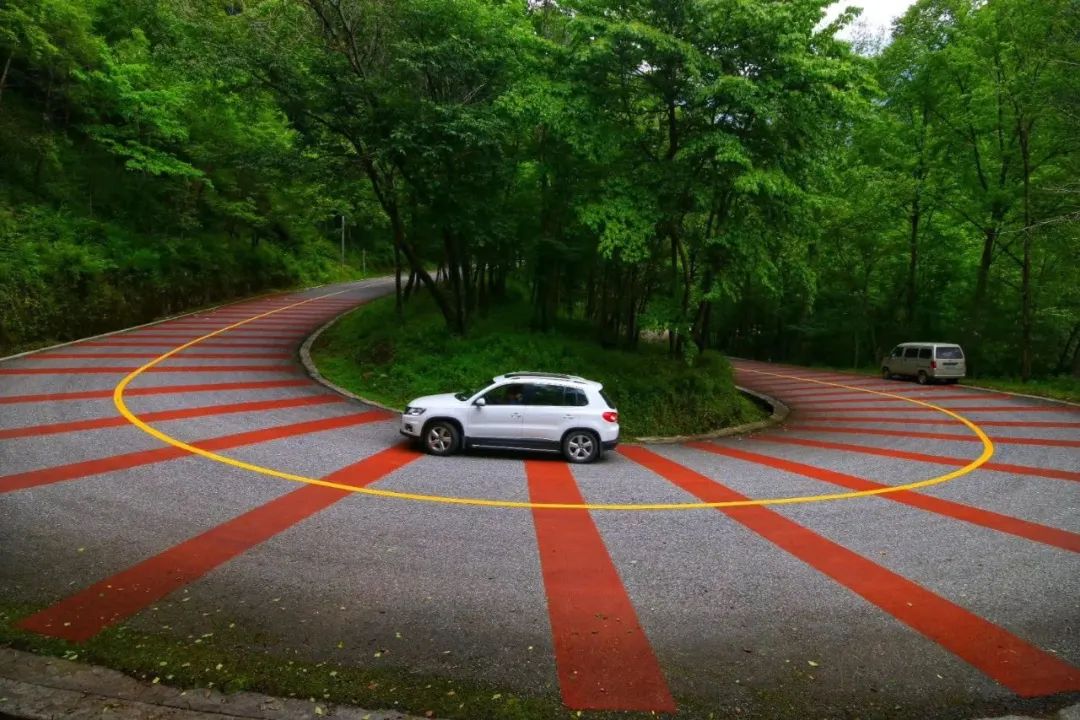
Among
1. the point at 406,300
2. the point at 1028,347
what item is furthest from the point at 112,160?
the point at 1028,347

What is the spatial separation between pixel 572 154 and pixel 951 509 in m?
12.3

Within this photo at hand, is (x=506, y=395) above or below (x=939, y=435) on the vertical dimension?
above

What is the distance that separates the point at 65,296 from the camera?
1775cm

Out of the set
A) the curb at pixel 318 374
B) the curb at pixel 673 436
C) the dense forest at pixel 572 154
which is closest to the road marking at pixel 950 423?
the curb at pixel 673 436

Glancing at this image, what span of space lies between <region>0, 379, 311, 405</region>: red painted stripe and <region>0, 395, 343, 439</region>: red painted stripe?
150cm

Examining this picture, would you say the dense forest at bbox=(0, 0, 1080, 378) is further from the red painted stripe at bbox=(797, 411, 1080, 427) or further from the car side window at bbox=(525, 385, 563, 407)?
the car side window at bbox=(525, 385, 563, 407)

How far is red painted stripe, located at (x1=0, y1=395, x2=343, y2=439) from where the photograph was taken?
9.63 m

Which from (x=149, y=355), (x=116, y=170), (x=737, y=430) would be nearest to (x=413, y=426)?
(x=737, y=430)

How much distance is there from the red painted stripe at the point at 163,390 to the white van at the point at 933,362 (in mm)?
24732

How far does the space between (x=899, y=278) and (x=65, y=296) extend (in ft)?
126

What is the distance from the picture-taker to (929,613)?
5109mm

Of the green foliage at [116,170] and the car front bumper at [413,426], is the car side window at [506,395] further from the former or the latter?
the green foliage at [116,170]

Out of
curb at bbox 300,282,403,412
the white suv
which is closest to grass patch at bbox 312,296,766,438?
curb at bbox 300,282,403,412

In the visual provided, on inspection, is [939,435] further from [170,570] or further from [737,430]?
[170,570]
